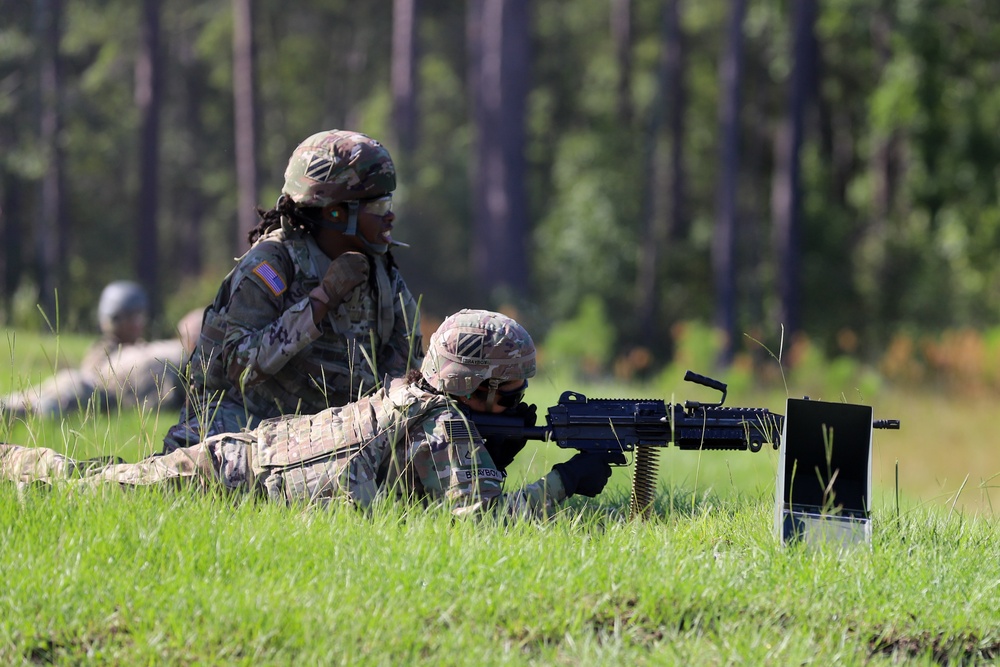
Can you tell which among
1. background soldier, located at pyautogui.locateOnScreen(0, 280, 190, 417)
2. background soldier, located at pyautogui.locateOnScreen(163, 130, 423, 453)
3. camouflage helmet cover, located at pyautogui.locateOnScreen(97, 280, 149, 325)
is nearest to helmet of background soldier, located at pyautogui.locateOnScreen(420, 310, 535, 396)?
background soldier, located at pyautogui.locateOnScreen(163, 130, 423, 453)

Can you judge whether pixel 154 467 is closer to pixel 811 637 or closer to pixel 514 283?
pixel 811 637

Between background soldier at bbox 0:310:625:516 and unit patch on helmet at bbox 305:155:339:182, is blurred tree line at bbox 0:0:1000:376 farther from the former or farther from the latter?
background soldier at bbox 0:310:625:516

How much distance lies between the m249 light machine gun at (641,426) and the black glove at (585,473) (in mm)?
60

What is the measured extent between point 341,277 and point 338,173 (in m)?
0.52

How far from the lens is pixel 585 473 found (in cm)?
493

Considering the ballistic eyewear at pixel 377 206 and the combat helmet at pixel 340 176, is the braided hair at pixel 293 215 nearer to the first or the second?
the combat helmet at pixel 340 176

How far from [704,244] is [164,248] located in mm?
22984

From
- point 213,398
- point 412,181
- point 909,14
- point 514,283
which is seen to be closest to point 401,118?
point 412,181

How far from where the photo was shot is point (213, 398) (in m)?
5.90

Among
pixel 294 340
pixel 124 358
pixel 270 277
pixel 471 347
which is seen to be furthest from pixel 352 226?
pixel 124 358

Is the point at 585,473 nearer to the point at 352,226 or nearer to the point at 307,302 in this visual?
the point at 307,302

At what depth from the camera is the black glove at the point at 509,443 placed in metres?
5.00

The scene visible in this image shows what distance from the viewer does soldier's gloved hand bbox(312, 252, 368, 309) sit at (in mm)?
5500

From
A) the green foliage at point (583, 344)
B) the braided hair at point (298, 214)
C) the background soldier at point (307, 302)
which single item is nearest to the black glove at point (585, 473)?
the background soldier at point (307, 302)
